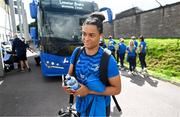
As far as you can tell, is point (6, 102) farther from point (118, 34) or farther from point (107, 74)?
point (118, 34)

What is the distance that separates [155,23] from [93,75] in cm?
1719

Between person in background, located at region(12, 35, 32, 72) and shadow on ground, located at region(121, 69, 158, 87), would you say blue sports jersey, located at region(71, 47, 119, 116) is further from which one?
person in background, located at region(12, 35, 32, 72)

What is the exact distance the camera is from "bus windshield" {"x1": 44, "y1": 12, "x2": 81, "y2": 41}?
26.2 feet

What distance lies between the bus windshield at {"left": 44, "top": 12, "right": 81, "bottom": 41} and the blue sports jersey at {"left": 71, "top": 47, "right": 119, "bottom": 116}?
6049mm

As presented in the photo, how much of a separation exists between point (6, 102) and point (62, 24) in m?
3.53

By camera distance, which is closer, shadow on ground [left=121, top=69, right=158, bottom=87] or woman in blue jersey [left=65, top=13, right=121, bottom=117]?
woman in blue jersey [left=65, top=13, right=121, bottom=117]

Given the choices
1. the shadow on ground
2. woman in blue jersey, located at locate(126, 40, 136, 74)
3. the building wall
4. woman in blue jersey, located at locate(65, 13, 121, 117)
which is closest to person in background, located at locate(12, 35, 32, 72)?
woman in blue jersey, located at locate(126, 40, 136, 74)

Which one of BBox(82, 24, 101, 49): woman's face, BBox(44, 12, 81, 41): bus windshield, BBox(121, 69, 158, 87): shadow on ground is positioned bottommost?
BBox(121, 69, 158, 87): shadow on ground

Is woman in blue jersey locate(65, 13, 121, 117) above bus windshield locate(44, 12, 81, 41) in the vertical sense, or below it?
below

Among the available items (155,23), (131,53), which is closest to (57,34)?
(131,53)

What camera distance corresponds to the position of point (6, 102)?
20.1 feet

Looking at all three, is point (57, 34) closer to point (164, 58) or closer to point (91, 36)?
point (91, 36)

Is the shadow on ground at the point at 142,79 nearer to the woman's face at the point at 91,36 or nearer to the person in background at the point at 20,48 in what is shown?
the person in background at the point at 20,48

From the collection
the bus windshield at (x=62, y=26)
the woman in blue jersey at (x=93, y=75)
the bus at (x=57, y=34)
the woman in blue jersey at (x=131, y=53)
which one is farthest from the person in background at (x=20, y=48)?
the woman in blue jersey at (x=93, y=75)
